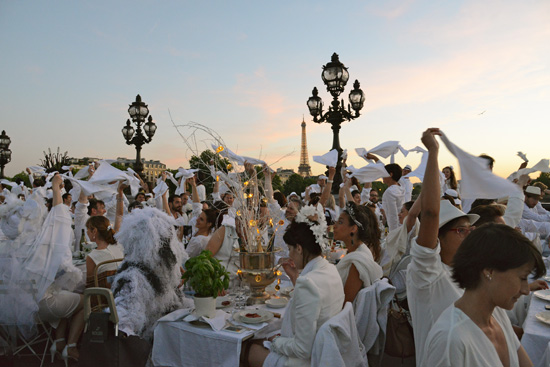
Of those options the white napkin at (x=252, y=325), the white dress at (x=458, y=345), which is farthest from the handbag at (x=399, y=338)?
the white dress at (x=458, y=345)

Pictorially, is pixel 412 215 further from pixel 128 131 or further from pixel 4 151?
pixel 4 151

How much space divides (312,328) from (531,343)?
5.41 ft

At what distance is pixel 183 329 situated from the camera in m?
3.33

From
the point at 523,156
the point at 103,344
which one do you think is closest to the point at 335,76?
the point at 523,156

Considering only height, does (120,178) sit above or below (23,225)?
above

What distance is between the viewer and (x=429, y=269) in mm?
2229

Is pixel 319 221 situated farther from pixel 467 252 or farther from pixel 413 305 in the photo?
pixel 467 252

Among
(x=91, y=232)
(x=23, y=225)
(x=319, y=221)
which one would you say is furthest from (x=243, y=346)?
(x=23, y=225)

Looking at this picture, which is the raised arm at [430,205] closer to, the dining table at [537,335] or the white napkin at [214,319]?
the dining table at [537,335]

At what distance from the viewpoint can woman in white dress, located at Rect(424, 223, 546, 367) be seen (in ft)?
5.46

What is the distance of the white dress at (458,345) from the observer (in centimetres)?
164

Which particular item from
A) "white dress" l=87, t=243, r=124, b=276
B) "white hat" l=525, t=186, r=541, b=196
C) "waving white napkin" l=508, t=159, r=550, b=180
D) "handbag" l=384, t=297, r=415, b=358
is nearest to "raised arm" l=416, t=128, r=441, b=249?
"handbag" l=384, t=297, r=415, b=358

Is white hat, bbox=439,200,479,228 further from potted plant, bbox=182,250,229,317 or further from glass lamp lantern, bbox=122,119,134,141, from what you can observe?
glass lamp lantern, bbox=122,119,134,141

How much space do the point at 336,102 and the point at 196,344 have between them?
829cm
